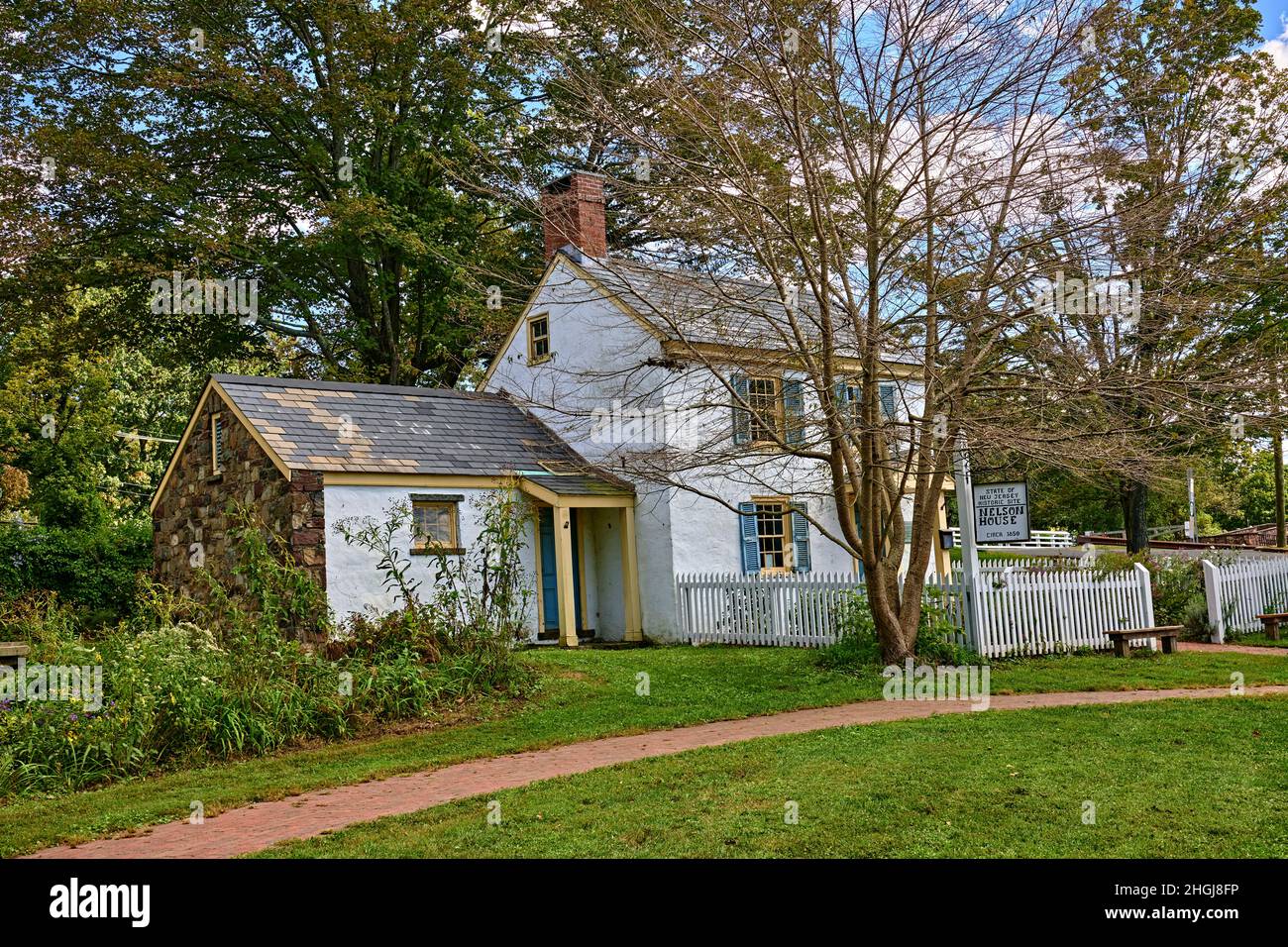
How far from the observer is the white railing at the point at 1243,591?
18031 mm

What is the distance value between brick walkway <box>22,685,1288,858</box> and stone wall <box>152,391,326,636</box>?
6.81 meters

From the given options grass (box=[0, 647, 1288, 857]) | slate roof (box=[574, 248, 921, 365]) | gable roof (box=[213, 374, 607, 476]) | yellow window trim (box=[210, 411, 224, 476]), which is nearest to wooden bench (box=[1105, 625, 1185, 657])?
grass (box=[0, 647, 1288, 857])

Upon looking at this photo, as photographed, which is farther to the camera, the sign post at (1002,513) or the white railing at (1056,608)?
the white railing at (1056,608)

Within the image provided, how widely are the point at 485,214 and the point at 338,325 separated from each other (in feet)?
17.3

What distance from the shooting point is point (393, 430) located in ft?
61.9

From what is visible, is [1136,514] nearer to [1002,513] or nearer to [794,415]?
[1002,513]

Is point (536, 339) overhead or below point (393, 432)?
overhead

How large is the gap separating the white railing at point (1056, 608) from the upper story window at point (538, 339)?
402 inches

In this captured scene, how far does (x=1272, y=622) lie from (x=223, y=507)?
16824 millimetres

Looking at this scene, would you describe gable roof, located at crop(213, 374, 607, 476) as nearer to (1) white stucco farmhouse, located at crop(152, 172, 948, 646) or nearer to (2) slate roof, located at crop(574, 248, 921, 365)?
(1) white stucco farmhouse, located at crop(152, 172, 948, 646)

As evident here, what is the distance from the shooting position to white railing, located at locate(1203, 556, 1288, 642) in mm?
18031

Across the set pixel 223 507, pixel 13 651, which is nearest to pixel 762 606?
pixel 223 507

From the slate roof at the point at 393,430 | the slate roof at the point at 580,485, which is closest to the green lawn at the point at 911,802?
the slate roof at the point at 393,430

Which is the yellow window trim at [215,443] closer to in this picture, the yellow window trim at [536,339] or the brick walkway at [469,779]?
the yellow window trim at [536,339]
